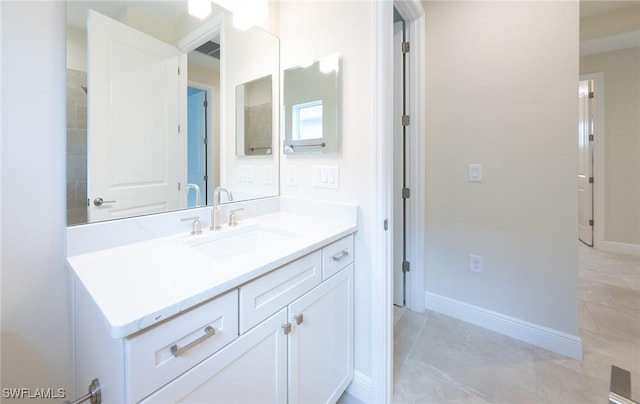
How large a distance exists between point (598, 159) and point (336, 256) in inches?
172

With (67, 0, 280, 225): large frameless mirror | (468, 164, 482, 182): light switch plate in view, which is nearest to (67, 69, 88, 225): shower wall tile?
(67, 0, 280, 225): large frameless mirror

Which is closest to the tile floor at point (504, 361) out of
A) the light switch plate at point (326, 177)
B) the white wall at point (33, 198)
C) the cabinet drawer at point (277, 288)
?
the cabinet drawer at point (277, 288)

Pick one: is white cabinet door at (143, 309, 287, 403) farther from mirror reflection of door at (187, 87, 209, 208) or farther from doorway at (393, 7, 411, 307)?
doorway at (393, 7, 411, 307)

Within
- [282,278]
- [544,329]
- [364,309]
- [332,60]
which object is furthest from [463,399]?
[332,60]

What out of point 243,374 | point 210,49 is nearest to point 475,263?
point 243,374

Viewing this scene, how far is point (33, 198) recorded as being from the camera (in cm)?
87

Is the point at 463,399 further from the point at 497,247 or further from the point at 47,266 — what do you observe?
the point at 47,266

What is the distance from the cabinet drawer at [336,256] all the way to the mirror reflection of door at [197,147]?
67 centimetres

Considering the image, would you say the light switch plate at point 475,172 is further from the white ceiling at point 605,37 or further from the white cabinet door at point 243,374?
the white ceiling at point 605,37

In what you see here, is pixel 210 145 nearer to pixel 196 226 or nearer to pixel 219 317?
pixel 196 226

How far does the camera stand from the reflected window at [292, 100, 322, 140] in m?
1.53

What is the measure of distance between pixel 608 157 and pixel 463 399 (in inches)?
158

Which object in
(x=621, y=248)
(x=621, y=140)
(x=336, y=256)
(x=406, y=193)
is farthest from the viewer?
(x=621, y=248)

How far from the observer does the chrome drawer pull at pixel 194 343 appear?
2.12 feet
